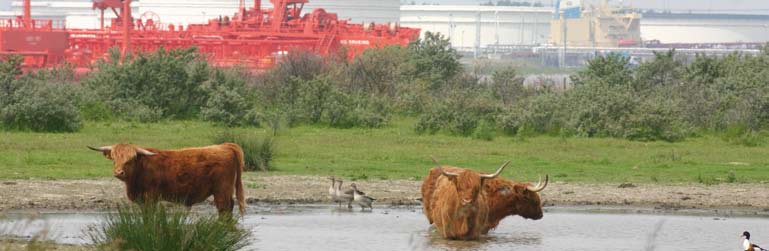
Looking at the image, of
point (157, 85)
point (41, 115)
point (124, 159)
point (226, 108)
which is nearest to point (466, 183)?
point (124, 159)

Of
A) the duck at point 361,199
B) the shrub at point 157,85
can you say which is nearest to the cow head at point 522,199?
the duck at point 361,199

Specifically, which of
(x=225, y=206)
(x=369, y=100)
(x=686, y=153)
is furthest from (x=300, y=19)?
(x=225, y=206)

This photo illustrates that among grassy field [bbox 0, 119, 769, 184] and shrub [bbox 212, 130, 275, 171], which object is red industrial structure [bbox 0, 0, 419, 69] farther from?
shrub [bbox 212, 130, 275, 171]

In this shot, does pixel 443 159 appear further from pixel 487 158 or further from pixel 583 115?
pixel 583 115

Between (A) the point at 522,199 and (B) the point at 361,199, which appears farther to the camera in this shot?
(B) the point at 361,199

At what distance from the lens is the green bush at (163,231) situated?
13297mm

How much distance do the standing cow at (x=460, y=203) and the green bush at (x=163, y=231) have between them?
3107 mm

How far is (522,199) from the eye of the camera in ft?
57.7

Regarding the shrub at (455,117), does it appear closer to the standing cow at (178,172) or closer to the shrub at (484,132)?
the shrub at (484,132)

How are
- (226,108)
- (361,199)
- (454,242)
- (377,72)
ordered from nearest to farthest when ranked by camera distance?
(454,242), (361,199), (226,108), (377,72)

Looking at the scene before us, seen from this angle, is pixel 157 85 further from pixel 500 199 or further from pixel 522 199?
pixel 500 199

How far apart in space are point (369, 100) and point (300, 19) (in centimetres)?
5222

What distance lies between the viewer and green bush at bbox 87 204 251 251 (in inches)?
523

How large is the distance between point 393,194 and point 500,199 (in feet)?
15.1
